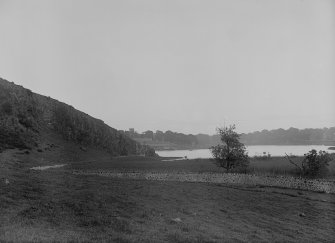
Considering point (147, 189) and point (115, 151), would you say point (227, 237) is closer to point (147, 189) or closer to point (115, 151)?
point (147, 189)

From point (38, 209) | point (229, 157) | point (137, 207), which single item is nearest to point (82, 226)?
point (38, 209)

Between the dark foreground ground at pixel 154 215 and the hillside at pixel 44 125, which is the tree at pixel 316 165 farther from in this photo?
the hillside at pixel 44 125

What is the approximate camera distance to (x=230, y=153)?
56219 millimetres

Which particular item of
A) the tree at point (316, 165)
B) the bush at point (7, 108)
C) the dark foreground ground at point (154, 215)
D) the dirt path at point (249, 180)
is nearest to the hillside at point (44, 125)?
the bush at point (7, 108)

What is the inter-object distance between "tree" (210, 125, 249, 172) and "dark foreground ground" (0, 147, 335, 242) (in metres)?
20.7

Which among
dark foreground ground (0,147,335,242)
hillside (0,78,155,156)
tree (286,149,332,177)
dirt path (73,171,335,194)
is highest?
→ hillside (0,78,155,156)

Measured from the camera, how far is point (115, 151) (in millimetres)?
116312

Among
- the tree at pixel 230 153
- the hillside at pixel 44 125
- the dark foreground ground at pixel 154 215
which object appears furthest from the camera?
the hillside at pixel 44 125

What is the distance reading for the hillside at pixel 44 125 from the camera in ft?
270

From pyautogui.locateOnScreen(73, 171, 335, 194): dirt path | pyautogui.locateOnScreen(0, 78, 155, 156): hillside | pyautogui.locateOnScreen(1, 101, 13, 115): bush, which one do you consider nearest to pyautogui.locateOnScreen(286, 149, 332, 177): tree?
pyautogui.locateOnScreen(73, 171, 335, 194): dirt path

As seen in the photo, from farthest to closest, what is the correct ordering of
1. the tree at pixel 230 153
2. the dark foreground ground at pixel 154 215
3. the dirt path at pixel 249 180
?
the tree at pixel 230 153 → the dirt path at pixel 249 180 → the dark foreground ground at pixel 154 215

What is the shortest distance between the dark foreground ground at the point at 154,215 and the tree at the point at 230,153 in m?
20.7

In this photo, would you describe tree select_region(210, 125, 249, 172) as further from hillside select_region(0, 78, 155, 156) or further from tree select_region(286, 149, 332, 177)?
hillside select_region(0, 78, 155, 156)

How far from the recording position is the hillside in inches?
3238
